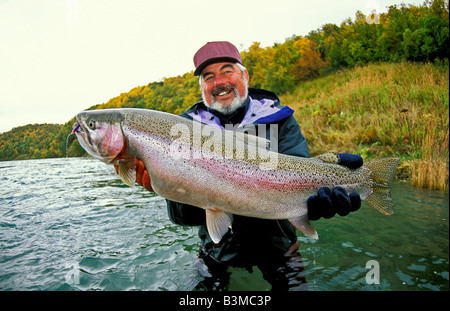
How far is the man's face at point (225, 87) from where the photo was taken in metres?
3.54

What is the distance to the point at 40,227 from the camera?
5.90 m

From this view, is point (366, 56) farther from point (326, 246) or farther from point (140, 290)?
point (140, 290)

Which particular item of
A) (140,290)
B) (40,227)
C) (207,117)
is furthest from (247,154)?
(40,227)

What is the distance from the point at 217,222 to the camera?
2.44 m

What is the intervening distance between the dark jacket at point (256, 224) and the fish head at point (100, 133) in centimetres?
105

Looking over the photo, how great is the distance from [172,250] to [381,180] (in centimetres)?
340

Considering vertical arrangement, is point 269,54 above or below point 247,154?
above

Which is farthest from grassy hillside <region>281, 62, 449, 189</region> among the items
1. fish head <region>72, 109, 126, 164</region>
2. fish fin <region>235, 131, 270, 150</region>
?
fish head <region>72, 109, 126, 164</region>

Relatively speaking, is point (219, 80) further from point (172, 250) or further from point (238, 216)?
point (172, 250)

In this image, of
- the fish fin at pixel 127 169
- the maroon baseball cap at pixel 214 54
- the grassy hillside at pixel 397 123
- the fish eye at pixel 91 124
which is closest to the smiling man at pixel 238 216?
the maroon baseball cap at pixel 214 54

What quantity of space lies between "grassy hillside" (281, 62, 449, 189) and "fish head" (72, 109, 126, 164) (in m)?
7.96

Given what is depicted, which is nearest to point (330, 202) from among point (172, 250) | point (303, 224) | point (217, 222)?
point (303, 224)

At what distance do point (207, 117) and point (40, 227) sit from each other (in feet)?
16.2

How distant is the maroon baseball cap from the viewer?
3492mm
